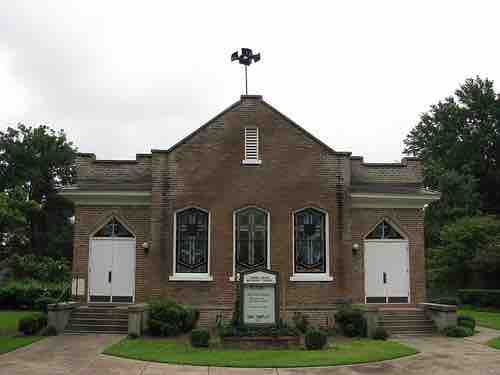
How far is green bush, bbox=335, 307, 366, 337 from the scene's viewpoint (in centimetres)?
1666

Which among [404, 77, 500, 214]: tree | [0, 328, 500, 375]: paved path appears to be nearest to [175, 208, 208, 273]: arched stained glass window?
[0, 328, 500, 375]: paved path

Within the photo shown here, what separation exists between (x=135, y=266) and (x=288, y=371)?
350 inches

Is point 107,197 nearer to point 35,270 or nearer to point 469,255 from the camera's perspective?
point 35,270

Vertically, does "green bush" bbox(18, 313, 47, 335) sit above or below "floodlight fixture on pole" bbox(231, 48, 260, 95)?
below

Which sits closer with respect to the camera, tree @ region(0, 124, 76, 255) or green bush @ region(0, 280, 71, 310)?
green bush @ region(0, 280, 71, 310)

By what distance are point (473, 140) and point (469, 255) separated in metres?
17.0

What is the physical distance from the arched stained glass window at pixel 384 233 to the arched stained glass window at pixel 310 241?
6.40 ft

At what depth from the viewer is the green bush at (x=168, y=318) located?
53.4 feet

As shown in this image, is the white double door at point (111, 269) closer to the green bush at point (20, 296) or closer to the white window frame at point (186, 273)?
the white window frame at point (186, 273)

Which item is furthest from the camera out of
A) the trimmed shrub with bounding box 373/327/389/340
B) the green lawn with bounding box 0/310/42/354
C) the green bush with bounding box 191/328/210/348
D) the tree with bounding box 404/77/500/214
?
the tree with bounding box 404/77/500/214

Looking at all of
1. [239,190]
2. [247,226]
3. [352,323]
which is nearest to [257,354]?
[352,323]

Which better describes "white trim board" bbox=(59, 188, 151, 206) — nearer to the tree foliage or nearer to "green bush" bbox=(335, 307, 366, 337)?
"green bush" bbox=(335, 307, 366, 337)

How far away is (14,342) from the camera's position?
50.3 ft

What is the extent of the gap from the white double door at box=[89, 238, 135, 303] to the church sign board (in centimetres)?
545
